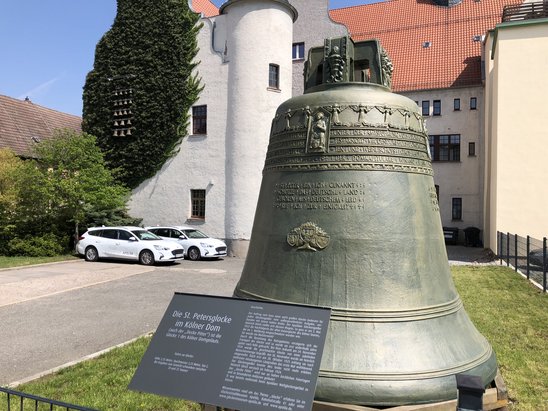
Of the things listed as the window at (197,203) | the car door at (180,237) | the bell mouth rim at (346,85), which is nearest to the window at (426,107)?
the window at (197,203)

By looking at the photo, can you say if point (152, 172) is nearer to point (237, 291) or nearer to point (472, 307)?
point (472, 307)

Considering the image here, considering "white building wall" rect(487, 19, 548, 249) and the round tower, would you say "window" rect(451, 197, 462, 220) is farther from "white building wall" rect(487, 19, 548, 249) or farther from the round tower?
the round tower

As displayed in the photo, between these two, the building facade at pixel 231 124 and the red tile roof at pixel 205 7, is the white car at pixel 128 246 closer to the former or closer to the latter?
the building facade at pixel 231 124

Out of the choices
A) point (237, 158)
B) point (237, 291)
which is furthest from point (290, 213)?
point (237, 158)

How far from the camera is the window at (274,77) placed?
2312 centimetres

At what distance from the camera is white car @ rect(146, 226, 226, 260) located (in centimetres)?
2120

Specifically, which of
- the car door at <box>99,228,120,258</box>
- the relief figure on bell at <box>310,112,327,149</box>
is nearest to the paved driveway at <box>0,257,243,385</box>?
the car door at <box>99,228,120,258</box>

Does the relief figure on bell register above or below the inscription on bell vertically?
above

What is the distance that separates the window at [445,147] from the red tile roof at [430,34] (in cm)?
333

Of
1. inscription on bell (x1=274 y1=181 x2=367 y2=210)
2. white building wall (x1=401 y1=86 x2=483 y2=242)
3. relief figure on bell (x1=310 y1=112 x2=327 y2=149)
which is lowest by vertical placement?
inscription on bell (x1=274 y1=181 x2=367 y2=210)

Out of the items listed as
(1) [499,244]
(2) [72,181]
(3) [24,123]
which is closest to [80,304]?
(2) [72,181]

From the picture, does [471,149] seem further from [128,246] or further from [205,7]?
[128,246]

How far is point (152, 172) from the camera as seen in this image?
85.0 ft

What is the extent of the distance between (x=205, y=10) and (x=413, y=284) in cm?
3245
